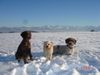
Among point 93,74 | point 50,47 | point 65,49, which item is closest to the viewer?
point 93,74

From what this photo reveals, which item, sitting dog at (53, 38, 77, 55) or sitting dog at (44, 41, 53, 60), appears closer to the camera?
sitting dog at (44, 41, 53, 60)

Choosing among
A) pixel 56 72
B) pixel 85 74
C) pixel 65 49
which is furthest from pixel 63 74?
pixel 65 49

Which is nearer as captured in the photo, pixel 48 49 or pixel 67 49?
pixel 48 49

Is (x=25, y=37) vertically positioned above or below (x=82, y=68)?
above

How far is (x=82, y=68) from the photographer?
5473 millimetres

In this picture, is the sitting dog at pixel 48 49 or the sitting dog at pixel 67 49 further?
the sitting dog at pixel 67 49

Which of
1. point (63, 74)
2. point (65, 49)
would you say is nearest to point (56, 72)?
point (63, 74)

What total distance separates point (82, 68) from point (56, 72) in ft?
2.92

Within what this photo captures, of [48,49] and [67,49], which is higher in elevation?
[48,49]

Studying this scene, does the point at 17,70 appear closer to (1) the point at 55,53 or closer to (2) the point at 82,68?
(2) the point at 82,68

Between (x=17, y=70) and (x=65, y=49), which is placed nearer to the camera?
(x=17, y=70)

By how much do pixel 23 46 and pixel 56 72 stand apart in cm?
209

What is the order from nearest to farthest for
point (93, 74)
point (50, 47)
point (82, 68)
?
point (93, 74), point (82, 68), point (50, 47)

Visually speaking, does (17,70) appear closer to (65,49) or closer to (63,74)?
(63,74)
